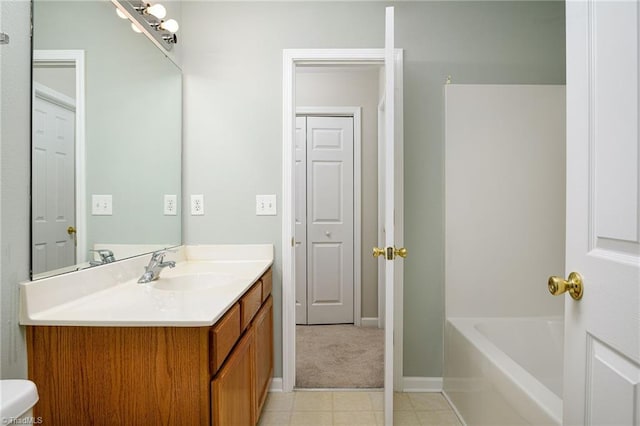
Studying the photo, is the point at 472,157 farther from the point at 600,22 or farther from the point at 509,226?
the point at 600,22

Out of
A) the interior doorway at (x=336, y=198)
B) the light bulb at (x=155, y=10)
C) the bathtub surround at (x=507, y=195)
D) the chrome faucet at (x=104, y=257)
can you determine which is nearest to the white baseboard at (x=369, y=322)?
the interior doorway at (x=336, y=198)

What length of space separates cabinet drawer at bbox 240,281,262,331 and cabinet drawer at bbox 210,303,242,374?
0.21 feet

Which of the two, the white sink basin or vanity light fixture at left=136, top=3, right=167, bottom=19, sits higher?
vanity light fixture at left=136, top=3, right=167, bottom=19

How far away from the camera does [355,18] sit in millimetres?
2102

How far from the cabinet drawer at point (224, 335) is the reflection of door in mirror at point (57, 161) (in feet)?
1.96

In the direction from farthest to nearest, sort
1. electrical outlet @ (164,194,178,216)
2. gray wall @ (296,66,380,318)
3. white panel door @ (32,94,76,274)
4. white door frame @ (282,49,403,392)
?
gray wall @ (296,66,380,318) → white door frame @ (282,49,403,392) → electrical outlet @ (164,194,178,216) → white panel door @ (32,94,76,274)

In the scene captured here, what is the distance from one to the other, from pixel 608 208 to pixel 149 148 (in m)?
1.88

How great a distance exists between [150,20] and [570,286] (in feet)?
6.89

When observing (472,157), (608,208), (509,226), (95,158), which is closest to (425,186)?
(472,157)

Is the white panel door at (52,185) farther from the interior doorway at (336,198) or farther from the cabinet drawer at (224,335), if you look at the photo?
the interior doorway at (336,198)

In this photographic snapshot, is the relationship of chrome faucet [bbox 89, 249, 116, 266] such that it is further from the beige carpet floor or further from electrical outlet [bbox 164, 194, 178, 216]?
the beige carpet floor

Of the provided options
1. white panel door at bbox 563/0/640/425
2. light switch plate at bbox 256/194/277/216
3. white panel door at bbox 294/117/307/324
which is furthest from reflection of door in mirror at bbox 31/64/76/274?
white panel door at bbox 294/117/307/324

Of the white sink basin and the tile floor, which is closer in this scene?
the white sink basin

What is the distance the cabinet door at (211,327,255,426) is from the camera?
1.00m
